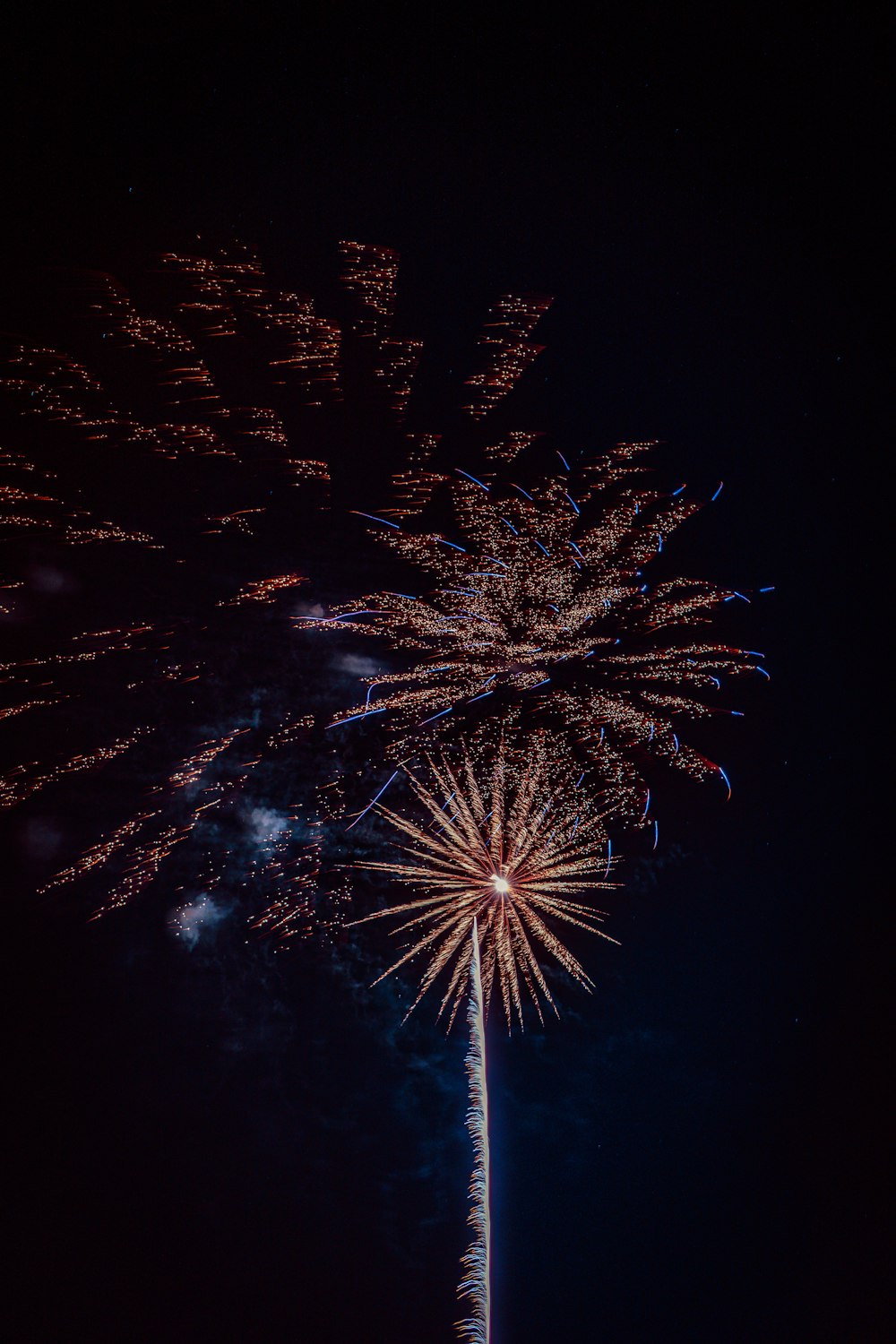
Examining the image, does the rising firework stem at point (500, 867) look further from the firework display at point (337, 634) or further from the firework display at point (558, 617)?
the firework display at point (558, 617)

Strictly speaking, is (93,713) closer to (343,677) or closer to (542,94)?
(343,677)

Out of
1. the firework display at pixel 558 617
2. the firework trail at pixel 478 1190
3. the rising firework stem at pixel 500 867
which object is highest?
the firework display at pixel 558 617

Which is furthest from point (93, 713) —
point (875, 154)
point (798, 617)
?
point (875, 154)

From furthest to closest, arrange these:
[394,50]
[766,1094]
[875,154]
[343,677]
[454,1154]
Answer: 1. [766,1094]
2. [454,1154]
3. [343,677]
4. [875,154]
5. [394,50]

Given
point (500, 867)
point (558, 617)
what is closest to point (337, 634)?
point (558, 617)

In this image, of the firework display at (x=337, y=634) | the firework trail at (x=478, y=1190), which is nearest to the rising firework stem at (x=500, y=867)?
the firework display at (x=337, y=634)

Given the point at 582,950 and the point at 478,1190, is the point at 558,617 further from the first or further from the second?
the point at 478,1190

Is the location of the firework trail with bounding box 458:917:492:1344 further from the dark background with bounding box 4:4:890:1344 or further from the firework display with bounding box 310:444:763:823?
the firework display with bounding box 310:444:763:823

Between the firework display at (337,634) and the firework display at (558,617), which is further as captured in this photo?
the firework display at (558,617)
